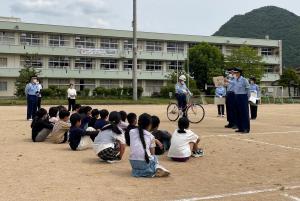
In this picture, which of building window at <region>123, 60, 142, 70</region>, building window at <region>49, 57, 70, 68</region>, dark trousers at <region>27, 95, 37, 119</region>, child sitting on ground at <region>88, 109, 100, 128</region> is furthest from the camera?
building window at <region>123, 60, 142, 70</region>

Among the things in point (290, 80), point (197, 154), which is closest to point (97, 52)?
point (290, 80)

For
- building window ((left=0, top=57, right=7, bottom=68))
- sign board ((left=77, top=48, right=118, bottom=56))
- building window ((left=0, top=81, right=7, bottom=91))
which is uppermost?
sign board ((left=77, top=48, right=118, bottom=56))

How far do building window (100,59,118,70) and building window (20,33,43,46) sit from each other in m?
9.72

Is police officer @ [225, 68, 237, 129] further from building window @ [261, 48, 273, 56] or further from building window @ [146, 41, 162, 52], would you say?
building window @ [261, 48, 273, 56]

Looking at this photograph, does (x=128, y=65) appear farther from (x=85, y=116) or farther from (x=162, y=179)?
(x=162, y=179)

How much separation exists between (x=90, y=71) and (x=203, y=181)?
6215 centimetres

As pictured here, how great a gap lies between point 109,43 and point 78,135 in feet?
203

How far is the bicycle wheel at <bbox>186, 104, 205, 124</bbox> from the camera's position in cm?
1634

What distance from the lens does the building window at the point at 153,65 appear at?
73.9 meters

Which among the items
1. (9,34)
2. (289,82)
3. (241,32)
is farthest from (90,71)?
(241,32)

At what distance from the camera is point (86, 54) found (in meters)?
67.8

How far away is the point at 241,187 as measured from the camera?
21.4 ft

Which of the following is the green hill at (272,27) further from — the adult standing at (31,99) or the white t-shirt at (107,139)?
the white t-shirt at (107,139)

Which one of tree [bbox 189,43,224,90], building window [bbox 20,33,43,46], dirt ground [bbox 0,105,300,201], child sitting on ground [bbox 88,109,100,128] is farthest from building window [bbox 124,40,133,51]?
dirt ground [bbox 0,105,300,201]
